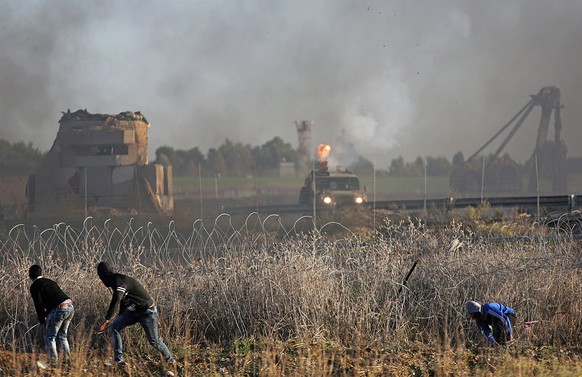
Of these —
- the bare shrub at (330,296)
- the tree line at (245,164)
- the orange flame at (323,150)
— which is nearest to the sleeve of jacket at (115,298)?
the bare shrub at (330,296)

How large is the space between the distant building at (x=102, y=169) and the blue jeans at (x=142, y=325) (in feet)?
57.5

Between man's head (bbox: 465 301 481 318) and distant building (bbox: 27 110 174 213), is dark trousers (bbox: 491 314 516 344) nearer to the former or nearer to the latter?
man's head (bbox: 465 301 481 318)

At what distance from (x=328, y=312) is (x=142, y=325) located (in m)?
2.70

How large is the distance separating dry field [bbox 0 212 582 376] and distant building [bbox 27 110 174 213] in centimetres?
1469

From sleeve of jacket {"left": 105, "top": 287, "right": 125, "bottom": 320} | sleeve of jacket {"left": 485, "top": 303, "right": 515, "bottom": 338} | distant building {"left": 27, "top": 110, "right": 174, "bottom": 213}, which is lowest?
sleeve of jacket {"left": 485, "top": 303, "right": 515, "bottom": 338}

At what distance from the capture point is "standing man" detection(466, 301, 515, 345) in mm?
11094

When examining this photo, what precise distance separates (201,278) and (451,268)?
388 cm

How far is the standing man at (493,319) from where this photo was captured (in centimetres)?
1109

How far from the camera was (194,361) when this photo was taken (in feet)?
35.1

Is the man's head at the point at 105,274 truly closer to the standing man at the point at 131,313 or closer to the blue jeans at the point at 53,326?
the standing man at the point at 131,313

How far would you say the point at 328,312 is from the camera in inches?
460

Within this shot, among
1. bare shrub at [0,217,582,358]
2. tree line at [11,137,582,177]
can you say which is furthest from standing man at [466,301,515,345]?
tree line at [11,137,582,177]

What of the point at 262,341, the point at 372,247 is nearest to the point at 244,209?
the point at 372,247

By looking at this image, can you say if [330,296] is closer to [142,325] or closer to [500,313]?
[500,313]
